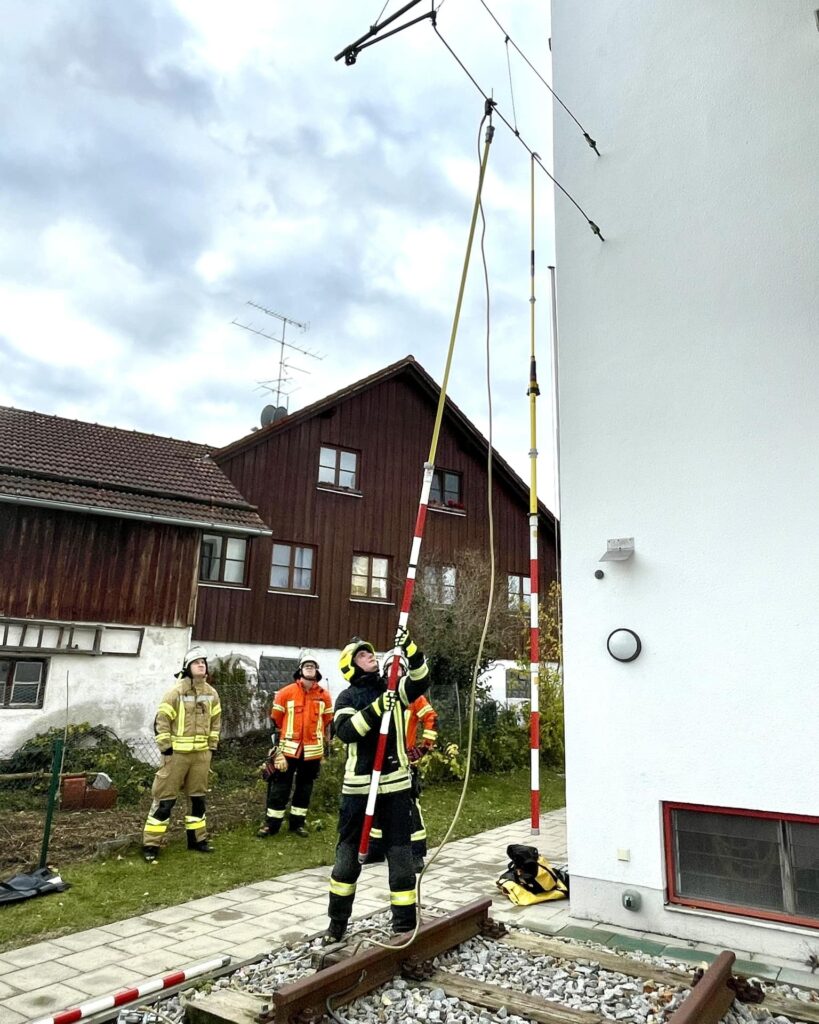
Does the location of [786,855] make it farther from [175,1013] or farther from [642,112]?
[642,112]

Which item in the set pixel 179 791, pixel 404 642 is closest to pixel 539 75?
pixel 404 642

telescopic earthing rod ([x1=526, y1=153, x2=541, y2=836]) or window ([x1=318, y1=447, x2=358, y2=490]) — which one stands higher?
window ([x1=318, y1=447, x2=358, y2=490])

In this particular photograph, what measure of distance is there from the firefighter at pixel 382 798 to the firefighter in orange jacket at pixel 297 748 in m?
3.28

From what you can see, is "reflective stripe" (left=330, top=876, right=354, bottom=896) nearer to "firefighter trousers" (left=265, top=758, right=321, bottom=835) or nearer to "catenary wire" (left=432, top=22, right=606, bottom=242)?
"firefighter trousers" (left=265, top=758, right=321, bottom=835)

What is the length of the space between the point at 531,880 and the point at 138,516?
30.2ft

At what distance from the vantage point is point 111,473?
13570mm

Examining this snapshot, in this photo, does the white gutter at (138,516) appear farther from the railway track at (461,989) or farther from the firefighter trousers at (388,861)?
the railway track at (461,989)

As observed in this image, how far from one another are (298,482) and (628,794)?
13.1m

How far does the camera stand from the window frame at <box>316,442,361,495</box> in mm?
17984

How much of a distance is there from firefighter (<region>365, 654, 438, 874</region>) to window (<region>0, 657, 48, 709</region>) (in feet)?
22.3

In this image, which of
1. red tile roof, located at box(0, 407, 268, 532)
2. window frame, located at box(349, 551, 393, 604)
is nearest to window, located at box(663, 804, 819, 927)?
red tile roof, located at box(0, 407, 268, 532)

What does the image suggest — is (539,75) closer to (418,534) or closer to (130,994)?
(418,534)

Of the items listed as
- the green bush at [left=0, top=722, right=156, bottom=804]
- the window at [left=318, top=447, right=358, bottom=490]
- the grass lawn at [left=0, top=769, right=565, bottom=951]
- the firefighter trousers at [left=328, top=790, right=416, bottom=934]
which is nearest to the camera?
the firefighter trousers at [left=328, top=790, right=416, bottom=934]

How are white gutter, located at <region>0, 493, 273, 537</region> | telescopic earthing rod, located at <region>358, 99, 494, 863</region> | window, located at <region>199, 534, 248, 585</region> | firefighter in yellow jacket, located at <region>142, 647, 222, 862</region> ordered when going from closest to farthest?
1. telescopic earthing rod, located at <region>358, 99, 494, 863</region>
2. firefighter in yellow jacket, located at <region>142, 647, 222, 862</region>
3. white gutter, located at <region>0, 493, 273, 537</region>
4. window, located at <region>199, 534, 248, 585</region>
